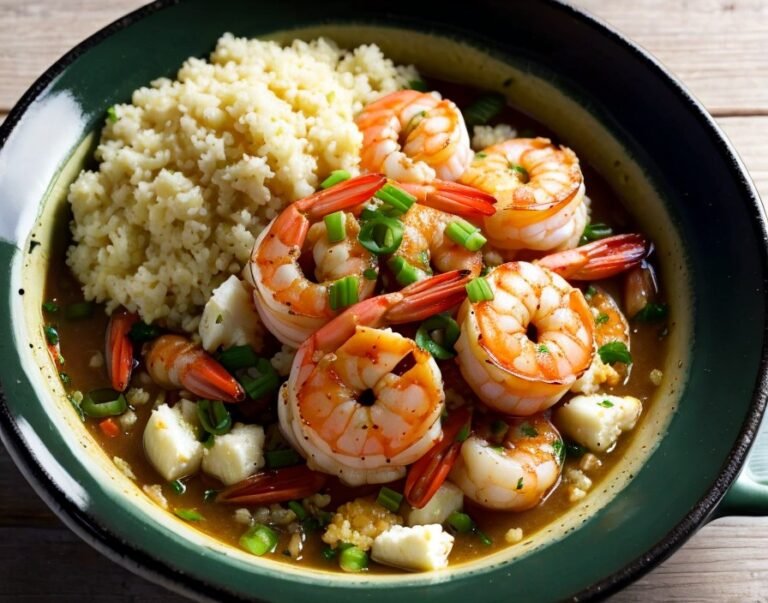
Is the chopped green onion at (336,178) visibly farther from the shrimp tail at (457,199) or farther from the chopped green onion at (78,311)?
the chopped green onion at (78,311)

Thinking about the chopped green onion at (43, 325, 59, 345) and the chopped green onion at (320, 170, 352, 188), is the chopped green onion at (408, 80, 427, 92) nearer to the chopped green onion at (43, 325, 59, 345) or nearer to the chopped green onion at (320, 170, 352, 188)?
the chopped green onion at (320, 170, 352, 188)

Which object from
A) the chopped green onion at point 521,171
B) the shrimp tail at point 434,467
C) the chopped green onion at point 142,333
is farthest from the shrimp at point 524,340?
the chopped green onion at point 142,333

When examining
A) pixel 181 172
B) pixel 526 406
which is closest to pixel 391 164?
pixel 181 172

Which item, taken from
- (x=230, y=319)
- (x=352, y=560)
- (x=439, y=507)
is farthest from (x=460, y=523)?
(x=230, y=319)

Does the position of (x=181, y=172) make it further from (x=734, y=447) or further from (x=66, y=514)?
(x=734, y=447)

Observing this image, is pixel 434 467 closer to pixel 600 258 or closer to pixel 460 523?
pixel 460 523
